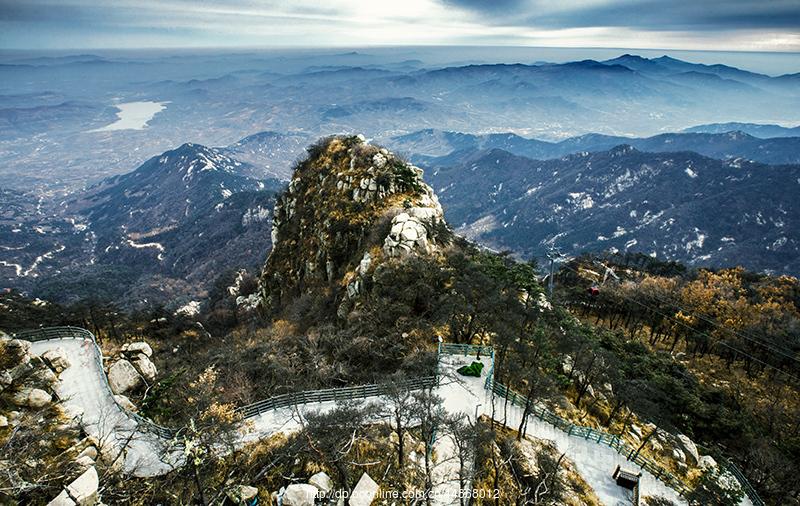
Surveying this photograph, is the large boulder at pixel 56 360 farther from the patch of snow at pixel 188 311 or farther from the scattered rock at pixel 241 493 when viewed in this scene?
the patch of snow at pixel 188 311

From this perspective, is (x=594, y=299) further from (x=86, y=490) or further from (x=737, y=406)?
(x=86, y=490)

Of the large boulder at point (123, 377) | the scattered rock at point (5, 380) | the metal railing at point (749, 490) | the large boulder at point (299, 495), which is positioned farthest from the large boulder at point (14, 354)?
the metal railing at point (749, 490)

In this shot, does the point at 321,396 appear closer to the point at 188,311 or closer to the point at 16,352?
the point at 16,352

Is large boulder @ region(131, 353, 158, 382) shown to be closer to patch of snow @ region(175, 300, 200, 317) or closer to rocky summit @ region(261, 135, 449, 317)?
rocky summit @ region(261, 135, 449, 317)

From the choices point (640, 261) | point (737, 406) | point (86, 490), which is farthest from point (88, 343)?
point (640, 261)

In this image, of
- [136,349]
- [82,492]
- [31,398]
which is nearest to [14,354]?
[31,398]
